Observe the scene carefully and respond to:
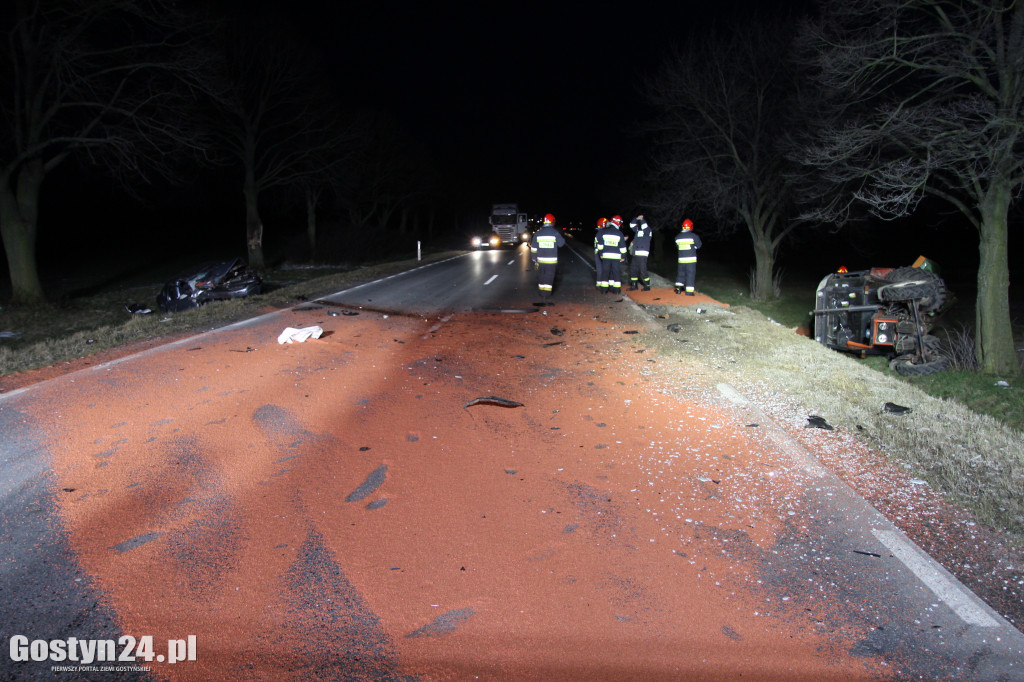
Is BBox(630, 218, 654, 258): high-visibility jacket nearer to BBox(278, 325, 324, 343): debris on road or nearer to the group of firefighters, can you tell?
the group of firefighters

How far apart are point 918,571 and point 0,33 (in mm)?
21374

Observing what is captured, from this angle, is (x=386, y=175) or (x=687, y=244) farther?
(x=386, y=175)

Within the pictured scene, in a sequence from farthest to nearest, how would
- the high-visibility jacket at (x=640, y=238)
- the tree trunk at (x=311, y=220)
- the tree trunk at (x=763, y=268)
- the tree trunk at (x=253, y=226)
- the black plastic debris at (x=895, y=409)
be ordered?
the tree trunk at (x=311, y=220), the tree trunk at (x=253, y=226), the tree trunk at (x=763, y=268), the high-visibility jacket at (x=640, y=238), the black plastic debris at (x=895, y=409)

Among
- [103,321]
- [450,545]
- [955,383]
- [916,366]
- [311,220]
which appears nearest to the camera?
[450,545]

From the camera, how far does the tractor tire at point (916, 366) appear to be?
9297 mm

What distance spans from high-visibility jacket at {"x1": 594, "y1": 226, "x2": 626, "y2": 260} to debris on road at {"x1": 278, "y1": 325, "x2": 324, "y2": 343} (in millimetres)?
8025

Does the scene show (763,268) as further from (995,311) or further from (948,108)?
(948,108)

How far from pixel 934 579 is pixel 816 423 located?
2.71 m

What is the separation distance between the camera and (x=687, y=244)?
15.1 metres

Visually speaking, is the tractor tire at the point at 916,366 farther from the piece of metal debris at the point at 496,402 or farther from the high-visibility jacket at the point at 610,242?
the high-visibility jacket at the point at 610,242

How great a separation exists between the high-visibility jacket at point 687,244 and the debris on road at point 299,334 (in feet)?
29.6

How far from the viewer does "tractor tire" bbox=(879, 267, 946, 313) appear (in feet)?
29.5

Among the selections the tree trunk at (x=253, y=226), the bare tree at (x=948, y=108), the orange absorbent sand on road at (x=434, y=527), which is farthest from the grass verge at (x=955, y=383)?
the tree trunk at (x=253, y=226)

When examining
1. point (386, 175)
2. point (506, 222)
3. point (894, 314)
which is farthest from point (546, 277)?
point (386, 175)
